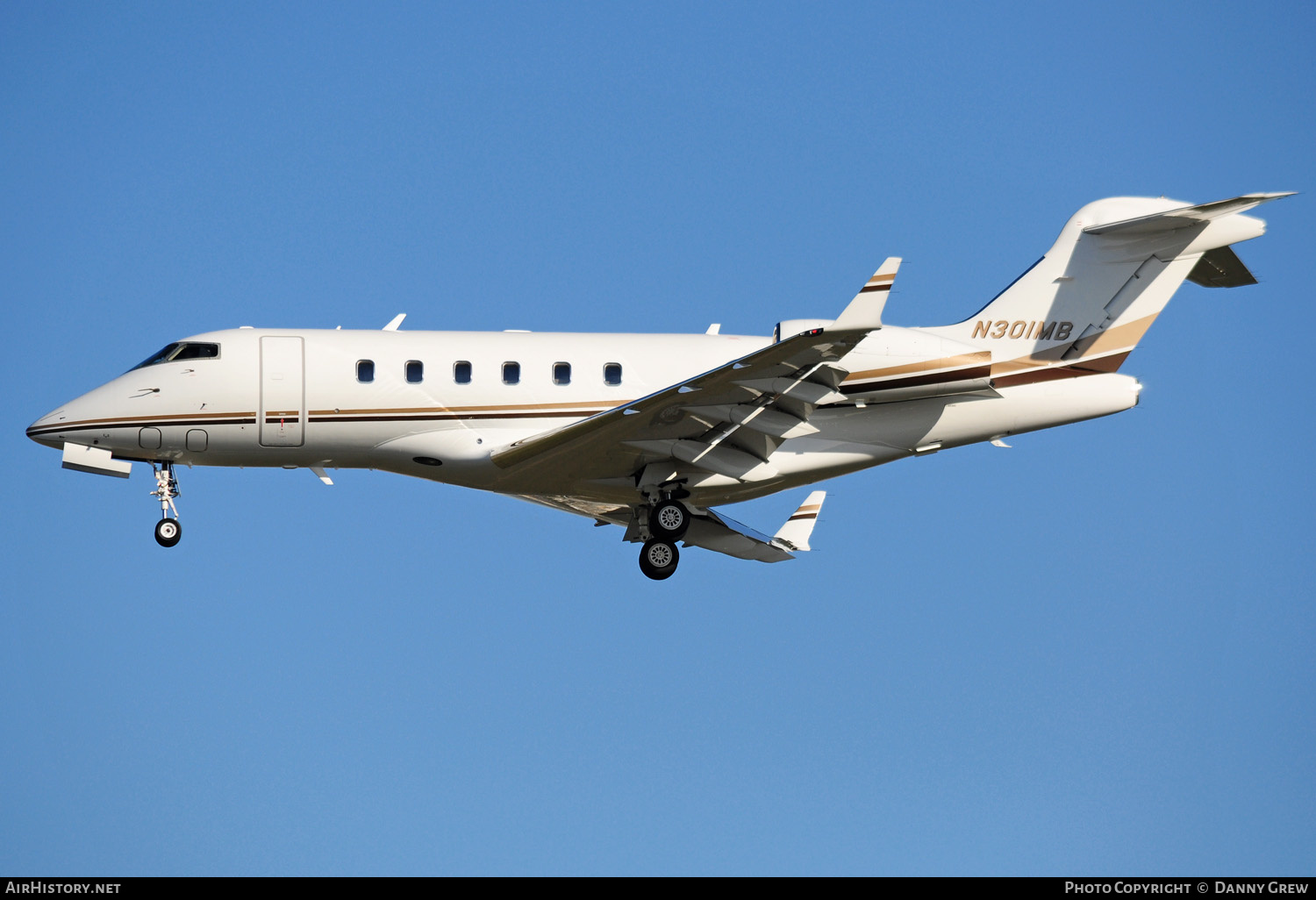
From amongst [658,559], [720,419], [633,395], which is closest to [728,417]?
[720,419]

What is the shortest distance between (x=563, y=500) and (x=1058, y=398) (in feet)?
25.5

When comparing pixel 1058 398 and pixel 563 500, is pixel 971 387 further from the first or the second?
pixel 563 500

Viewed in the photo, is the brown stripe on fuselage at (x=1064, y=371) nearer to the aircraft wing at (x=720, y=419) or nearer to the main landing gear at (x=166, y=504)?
the aircraft wing at (x=720, y=419)

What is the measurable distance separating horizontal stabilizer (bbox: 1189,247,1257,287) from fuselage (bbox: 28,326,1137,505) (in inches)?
84.0

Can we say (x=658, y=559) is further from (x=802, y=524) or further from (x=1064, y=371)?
(x=1064, y=371)

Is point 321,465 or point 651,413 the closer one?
point 651,413

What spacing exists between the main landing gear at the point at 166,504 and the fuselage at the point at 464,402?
293 millimetres

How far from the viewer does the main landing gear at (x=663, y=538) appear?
876 inches

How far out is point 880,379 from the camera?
71.7 feet

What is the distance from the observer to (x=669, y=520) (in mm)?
22250

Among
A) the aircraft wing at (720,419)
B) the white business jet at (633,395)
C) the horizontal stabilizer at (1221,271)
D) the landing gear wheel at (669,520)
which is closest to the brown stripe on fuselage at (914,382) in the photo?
the white business jet at (633,395)

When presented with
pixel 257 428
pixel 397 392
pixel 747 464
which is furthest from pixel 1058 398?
pixel 257 428
